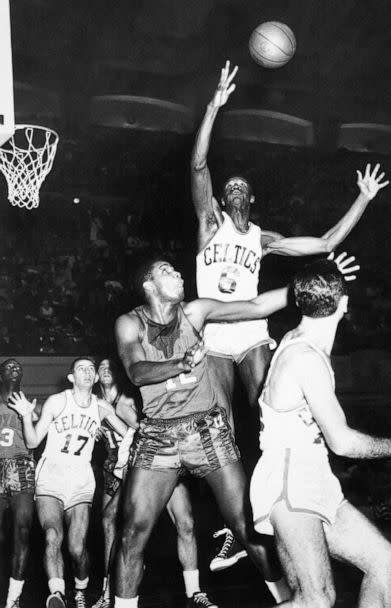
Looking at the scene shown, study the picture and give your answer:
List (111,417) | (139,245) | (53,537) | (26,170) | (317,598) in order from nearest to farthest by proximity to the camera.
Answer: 1. (317,598)
2. (53,537)
3. (111,417)
4. (26,170)
5. (139,245)

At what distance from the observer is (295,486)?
381 centimetres

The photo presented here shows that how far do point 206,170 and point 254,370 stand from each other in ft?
5.19

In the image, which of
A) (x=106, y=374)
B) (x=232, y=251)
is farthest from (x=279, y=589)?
(x=106, y=374)

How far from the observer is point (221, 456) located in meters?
4.88

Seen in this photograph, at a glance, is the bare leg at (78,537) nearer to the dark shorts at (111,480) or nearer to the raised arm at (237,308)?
the dark shorts at (111,480)

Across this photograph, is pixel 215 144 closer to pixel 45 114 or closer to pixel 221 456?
pixel 45 114

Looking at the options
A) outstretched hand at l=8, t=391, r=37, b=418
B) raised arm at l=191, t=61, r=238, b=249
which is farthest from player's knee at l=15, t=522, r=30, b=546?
raised arm at l=191, t=61, r=238, b=249

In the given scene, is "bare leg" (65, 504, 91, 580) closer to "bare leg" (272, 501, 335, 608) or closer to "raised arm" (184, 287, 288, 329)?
"raised arm" (184, 287, 288, 329)

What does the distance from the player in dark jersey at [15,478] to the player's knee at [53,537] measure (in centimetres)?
29

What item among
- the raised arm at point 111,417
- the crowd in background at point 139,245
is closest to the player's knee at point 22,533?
the raised arm at point 111,417

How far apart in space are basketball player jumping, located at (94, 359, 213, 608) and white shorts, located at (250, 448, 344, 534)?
199 centimetres

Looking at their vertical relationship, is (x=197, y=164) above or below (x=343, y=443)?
above

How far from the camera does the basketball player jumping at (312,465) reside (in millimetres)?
3717

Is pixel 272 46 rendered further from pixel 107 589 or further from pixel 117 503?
pixel 107 589
